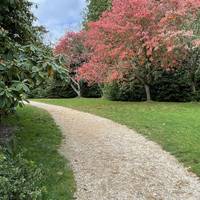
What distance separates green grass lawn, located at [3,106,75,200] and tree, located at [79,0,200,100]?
20.2 feet

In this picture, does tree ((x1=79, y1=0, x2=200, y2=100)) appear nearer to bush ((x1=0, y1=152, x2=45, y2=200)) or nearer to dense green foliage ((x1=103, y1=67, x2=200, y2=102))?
dense green foliage ((x1=103, y1=67, x2=200, y2=102))

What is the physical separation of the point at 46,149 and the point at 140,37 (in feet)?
36.0

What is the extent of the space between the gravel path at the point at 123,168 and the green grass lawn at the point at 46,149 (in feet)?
0.68

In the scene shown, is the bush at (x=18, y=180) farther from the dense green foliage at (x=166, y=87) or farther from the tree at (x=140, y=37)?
the dense green foliage at (x=166, y=87)

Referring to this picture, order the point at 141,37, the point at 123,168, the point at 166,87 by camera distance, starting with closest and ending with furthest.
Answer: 1. the point at 123,168
2. the point at 141,37
3. the point at 166,87

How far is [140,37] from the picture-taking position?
62.3 ft

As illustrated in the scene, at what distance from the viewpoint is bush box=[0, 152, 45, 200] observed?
5.11m

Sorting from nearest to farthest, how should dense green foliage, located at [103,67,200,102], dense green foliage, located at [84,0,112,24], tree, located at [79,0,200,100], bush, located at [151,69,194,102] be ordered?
tree, located at [79,0,200,100], dense green foliage, located at [103,67,200,102], bush, located at [151,69,194,102], dense green foliage, located at [84,0,112,24]

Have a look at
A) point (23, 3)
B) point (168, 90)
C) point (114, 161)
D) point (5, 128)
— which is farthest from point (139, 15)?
point (114, 161)

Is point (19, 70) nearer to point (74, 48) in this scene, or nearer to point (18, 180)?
point (18, 180)

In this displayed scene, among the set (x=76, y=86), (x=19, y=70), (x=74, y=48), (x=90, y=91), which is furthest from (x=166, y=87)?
(x=19, y=70)

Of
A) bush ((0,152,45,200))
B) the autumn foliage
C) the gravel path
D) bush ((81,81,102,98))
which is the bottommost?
the gravel path

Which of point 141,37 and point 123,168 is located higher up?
point 141,37

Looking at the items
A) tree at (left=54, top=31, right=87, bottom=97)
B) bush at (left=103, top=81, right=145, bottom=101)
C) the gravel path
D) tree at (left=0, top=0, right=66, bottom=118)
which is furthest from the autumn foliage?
tree at (left=0, top=0, right=66, bottom=118)
